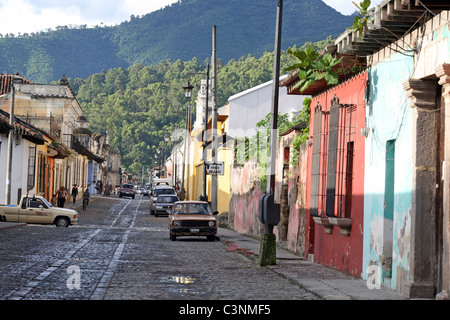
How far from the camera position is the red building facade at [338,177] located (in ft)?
51.3

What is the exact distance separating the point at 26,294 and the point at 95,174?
9123 cm

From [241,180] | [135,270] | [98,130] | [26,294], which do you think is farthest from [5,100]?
[98,130]

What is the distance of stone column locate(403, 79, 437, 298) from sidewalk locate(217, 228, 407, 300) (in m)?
0.42

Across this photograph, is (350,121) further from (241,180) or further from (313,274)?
(241,180)

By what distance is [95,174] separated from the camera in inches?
3986

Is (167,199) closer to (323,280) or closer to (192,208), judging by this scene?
(192,208)

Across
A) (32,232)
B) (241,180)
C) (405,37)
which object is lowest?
(32,232)

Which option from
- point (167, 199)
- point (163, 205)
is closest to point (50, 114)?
point (167, 199)

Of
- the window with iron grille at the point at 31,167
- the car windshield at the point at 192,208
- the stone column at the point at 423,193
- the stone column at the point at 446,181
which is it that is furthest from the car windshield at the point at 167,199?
the stone column at the point at 446,181

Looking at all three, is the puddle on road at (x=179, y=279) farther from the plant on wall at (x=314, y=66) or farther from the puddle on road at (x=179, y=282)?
the plant on wall at (x=314, y=66)

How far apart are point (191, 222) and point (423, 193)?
1519 cm

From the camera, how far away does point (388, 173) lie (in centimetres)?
1360

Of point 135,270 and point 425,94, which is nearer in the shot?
point 425,94
